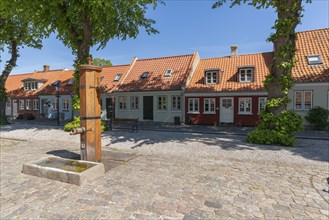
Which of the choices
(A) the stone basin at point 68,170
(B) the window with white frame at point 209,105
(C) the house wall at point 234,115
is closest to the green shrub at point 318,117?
(C) the house wall at point 234,115

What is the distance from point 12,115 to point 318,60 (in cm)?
3819

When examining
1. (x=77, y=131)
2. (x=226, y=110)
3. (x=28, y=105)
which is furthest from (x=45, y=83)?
(x=77, y=131)

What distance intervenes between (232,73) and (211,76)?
1991mm

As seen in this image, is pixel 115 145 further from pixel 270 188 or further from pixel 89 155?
pixel 270 188

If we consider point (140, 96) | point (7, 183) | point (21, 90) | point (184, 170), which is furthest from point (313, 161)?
point (21, 90)

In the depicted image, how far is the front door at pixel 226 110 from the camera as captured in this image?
18828mm

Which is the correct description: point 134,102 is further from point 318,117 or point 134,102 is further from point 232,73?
point 318,117

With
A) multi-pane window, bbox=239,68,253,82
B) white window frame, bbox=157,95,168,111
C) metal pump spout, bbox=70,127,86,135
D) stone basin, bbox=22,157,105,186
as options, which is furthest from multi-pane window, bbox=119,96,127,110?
metal pump spout, bbox=70,127,86,135

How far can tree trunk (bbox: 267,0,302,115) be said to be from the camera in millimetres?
9031

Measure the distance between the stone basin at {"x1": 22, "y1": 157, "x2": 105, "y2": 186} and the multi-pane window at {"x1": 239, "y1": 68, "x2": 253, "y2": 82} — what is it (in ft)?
54.0

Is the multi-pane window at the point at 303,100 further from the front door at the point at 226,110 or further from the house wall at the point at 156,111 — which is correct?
the house wall at the point at 156,111

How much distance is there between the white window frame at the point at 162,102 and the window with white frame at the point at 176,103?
78cm

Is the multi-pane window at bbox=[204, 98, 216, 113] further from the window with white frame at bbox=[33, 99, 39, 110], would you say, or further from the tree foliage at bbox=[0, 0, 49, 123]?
the window with white frame at bbox=[33, 99, 39, 110]

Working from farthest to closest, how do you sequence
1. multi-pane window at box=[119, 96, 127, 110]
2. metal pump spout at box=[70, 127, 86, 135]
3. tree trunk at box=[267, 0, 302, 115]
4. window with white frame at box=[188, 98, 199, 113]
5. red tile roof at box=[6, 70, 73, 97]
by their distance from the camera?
red tile roof at box=[6, 70, 73, 97] < multi-pane window at box=[119, 96, 127, 110] < window with white frame at box=[188, 98, 199, 113] < tree trunk at box=[267, 0, 302, 115] < metal pump spout at box=[70, 127, 86, 135]
